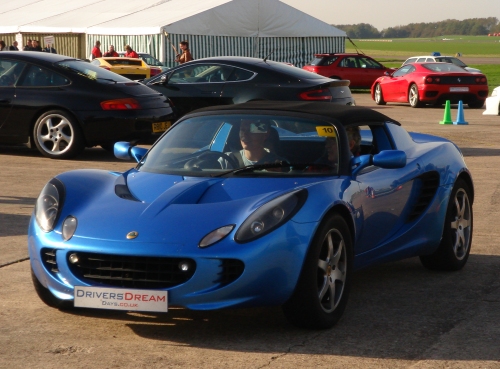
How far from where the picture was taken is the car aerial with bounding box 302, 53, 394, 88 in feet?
107

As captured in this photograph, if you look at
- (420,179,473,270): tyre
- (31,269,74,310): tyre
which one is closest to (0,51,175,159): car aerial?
(420,179,473,270): tyre

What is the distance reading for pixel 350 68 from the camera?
3275cm

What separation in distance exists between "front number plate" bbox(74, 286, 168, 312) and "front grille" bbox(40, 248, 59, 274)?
0.90 ft

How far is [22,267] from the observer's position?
654 centimetres

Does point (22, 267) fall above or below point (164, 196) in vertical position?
below

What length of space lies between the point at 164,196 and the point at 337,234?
3.18ft

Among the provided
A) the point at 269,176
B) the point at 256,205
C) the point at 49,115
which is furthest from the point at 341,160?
the point at 49,115

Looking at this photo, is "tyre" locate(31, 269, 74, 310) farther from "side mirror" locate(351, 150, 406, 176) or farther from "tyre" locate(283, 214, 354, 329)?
"side mirror" locate(351, 150, 406, 176)

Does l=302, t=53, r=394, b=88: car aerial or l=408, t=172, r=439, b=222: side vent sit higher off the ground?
l=408, t=172, r=439, b=222: side vent

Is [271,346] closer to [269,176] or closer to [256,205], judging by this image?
[256,205]

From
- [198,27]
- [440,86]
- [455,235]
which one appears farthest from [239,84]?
[198,27]

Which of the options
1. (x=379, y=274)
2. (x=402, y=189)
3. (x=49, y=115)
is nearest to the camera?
(x=402, y=189)

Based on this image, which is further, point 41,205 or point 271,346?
point 41,205

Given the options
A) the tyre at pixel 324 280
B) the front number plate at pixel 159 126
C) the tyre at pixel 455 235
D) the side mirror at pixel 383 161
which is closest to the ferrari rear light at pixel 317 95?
the front number plate at pixel 159 126
